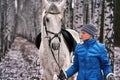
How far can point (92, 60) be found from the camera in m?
6.89

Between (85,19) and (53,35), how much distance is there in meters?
14.0

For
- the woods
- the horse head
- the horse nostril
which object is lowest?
the woods

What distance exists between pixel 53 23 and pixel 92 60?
8.40 feet

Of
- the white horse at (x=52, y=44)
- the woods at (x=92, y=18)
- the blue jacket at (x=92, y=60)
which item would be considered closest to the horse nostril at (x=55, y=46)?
the white horse at (x=52, y=44)

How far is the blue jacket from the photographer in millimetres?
6863

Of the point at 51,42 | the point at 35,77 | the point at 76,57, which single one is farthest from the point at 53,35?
the point at 35,77

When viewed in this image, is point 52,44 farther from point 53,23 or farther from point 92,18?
point 92,18

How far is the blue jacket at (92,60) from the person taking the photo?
6863mm

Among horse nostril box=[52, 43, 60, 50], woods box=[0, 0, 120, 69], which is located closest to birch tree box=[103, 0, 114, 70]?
woods box=[0, 0, 120, 69]

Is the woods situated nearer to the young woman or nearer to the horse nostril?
the horse nostril

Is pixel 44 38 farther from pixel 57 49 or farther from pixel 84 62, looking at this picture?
pixel 84 62

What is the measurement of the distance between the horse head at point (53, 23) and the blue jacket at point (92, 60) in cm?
210

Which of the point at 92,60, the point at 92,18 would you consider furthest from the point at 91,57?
the point at 92,18

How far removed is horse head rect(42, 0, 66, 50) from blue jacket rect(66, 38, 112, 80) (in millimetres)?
2101
